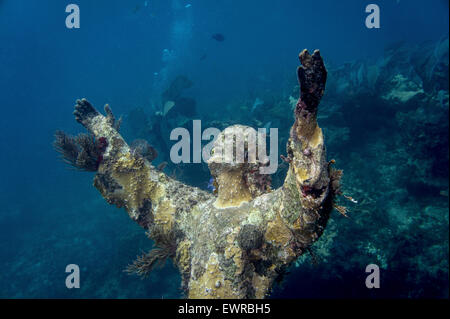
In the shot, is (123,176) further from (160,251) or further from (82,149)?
(160,251)

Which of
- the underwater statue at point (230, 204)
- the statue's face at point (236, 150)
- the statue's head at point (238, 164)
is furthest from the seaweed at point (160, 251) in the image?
the statue's face at point (236, 150)

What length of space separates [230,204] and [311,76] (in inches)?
66.9

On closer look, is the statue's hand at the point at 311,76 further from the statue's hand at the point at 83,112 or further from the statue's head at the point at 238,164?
the statue's hand at the point at 83,112

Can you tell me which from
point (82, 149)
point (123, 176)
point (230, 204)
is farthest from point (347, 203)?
point (82, 149)

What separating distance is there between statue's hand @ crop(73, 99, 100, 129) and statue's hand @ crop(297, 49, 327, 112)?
3.57 metres

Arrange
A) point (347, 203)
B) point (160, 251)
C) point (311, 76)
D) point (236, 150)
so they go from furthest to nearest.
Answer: point (347, 203)
point (160, 251)
point (236, 150)
point (311, 76)

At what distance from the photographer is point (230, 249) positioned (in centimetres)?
231

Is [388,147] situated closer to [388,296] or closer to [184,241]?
[388,296]

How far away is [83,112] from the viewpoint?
12.5 ft

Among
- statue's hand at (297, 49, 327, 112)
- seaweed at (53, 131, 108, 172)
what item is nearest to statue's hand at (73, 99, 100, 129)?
seaweed at (53, 131, 108, 172)

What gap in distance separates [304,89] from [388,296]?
234 inches

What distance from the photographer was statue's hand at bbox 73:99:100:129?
377 cm

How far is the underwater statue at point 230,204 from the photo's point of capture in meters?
1.64

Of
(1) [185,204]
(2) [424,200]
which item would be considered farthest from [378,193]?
(1) [185,204]
